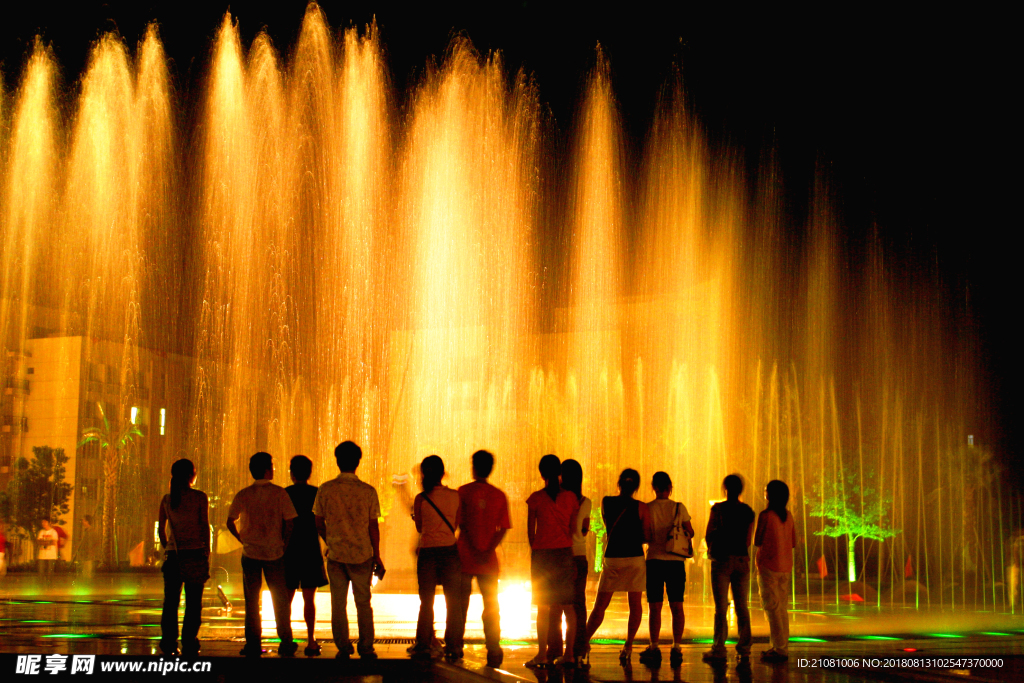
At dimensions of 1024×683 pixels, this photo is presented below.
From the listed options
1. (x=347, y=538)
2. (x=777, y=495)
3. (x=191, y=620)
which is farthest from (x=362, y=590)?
(x=777, y=495)

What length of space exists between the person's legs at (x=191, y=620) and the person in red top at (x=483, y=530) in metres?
2.11

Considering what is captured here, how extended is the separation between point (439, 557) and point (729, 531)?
8.84 ft

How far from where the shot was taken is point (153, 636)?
1075 cm

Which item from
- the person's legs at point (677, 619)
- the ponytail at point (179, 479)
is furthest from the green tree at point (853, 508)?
the ponytail at point (179, 479)

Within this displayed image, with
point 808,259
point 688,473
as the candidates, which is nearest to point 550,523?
point 688,473

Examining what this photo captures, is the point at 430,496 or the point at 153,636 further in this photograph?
the point at 153,636

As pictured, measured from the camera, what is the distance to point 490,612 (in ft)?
27.5

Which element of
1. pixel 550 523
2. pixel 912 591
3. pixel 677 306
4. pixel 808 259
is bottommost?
pixel 912 591

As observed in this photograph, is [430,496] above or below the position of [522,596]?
above

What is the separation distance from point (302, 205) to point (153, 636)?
14.7 m

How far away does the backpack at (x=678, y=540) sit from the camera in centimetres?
916

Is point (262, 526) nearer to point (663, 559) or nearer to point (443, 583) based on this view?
point (443, 583)

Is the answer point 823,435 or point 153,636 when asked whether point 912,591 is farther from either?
point 823,435

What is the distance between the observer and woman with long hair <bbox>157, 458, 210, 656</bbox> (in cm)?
853
